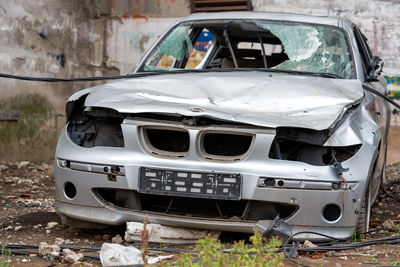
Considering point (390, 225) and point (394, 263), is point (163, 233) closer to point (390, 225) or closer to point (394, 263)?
point (394, 263)

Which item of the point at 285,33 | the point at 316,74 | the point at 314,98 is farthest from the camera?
the point at 285,33

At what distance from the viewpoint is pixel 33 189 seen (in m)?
7.66

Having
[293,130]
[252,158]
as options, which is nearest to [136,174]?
[252,158]

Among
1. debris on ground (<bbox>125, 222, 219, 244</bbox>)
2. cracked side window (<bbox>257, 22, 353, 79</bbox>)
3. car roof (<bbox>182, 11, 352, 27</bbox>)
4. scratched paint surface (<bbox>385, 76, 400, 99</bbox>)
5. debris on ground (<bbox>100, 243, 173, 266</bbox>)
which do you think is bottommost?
scratched paint surface (<bbox>385, 76, 400, 99</bbox>)

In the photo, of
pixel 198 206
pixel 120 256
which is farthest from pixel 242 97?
pixel 120 256

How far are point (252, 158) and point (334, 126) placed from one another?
532 millimetres

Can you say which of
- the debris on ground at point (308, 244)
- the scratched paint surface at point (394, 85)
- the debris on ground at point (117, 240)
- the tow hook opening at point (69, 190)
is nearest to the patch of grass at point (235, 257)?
the debris on ground at point (308, 244)

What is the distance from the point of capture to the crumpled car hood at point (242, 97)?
4.49m

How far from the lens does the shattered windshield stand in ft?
18.9

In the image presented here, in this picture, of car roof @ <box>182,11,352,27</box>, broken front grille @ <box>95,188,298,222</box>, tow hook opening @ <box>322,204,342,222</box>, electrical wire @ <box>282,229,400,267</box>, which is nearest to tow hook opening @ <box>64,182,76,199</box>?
broken front grille @ <box>95,188,298,222</box>

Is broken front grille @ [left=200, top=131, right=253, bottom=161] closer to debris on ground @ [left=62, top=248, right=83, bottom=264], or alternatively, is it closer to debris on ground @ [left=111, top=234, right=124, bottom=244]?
debris on ground @ [left=111, top=234, right=124, bottom=244]

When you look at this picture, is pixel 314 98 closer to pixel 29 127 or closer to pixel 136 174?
pixel 136 174

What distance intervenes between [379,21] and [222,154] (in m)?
6.34

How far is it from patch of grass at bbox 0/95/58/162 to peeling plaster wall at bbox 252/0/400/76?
4.07 meters
